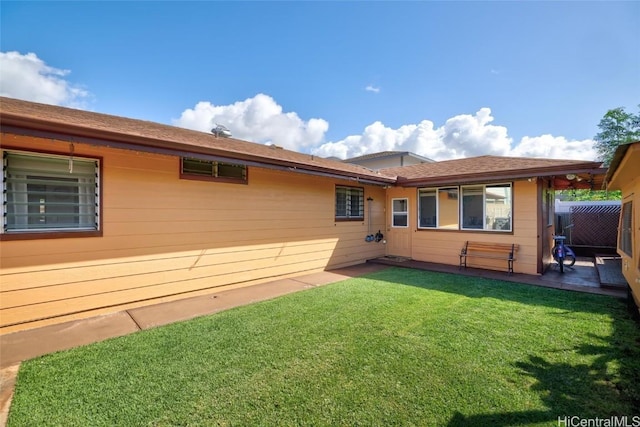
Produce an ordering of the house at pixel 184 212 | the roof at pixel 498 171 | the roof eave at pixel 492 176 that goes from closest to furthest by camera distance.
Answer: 1. the house at pixel 184 212
2. the roof eave at pixel 492 176
3. the roof at pixel 498 171

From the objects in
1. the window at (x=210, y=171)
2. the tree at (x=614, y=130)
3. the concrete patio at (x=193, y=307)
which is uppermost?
the tree at (x=614, y=130)

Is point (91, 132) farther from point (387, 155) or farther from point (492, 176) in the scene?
point (387, 155)

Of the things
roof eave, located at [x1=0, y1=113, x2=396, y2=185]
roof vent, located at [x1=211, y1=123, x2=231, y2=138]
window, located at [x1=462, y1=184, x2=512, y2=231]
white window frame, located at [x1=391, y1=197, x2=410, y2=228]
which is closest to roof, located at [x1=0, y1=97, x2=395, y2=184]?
roof eave, located at [x1=0, y1=113, x2=396, y2=185]

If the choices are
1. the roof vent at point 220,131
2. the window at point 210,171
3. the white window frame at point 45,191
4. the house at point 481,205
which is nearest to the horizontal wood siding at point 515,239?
the house at point 481,205

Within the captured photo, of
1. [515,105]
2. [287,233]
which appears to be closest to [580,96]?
[515,105]

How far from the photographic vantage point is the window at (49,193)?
382 cm

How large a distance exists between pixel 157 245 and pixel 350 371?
13.1ft

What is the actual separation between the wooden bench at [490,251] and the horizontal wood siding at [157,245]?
4278mm

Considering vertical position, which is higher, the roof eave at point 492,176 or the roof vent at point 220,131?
the roof vent at point 220,131

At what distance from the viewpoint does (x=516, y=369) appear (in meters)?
2.87

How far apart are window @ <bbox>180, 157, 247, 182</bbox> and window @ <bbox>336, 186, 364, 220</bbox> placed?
11.0ft

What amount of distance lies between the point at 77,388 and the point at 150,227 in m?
2.84

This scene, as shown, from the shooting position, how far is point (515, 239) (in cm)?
748

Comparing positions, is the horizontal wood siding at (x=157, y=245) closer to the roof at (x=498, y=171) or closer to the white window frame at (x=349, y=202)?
the white window frame at (x=349, y=202)
